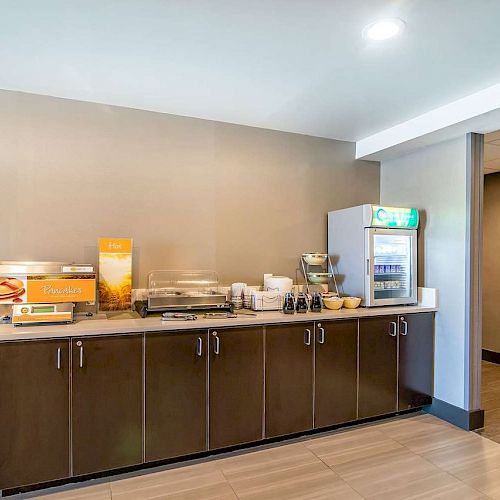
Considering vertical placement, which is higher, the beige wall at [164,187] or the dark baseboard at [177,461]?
the beige wall at [164,187]

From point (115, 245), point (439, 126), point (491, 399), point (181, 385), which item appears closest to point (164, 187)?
point (115, 245)

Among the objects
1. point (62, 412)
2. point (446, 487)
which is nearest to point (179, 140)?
point (62, 412)

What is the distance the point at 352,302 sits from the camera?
11.4ft

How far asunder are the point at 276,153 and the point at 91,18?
6.82ft

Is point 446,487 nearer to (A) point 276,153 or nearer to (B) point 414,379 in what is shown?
(B) point 414,379

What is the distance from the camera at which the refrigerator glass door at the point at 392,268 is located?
140 inches

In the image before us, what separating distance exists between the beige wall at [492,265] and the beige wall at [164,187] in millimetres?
2334

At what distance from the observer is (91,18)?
6.74 feet

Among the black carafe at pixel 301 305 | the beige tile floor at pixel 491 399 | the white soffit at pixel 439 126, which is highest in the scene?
the white soffit at pixel 439 126

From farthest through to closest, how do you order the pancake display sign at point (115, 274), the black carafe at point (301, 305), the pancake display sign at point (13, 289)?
1. the black carafe at point (301, 305)
2. the pancake display sign at point (115, 274)
3. the pancake display sign at point (13, 289)

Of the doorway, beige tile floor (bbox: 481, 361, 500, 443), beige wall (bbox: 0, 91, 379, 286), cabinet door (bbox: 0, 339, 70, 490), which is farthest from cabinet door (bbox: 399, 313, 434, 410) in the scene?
cabinet door (bbox: 0, 339, 70, 490)

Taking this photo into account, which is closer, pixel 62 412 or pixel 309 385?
pixel 62 412

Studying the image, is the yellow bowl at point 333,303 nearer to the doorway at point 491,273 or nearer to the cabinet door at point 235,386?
the cabinet door at point 235,386

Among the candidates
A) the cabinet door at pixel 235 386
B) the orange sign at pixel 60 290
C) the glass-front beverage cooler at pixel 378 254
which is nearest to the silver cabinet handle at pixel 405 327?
the glass-front beverage cooler at pixel 378 254
